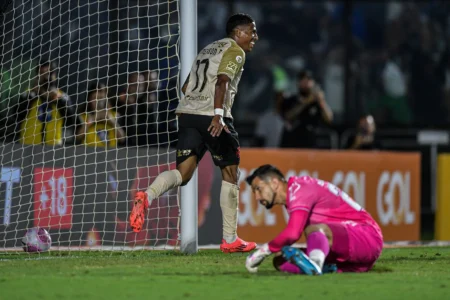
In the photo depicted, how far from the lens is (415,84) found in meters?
19.7

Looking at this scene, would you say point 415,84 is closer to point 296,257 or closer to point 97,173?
point 97,173

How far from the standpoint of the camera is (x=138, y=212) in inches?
358

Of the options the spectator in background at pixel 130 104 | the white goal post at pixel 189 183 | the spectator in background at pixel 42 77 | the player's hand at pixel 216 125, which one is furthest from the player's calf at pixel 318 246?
the spectator in background at pixel 42 77

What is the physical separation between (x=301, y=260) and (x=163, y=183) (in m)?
2.44

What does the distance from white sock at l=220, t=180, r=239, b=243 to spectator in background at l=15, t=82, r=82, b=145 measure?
2.28 meters

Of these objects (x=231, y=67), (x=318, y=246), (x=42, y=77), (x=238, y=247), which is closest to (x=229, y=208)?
(x=238, y=247)

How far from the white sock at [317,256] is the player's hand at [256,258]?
29cm

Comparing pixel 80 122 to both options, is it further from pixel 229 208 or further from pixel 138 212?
pixel 138 212

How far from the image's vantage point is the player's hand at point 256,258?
7.50 meters

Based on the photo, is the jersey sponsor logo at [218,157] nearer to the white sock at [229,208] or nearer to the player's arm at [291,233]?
the white sock at [229,208]

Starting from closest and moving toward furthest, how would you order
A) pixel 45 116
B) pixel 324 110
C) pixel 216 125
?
pixel 216 125, pixel 45 116, pixel 324 110

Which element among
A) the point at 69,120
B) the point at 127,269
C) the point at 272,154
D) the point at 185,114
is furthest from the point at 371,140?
the point at 127,269

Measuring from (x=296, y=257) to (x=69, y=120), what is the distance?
5094mm

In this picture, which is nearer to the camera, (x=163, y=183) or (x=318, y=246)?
(x=318, y=246)
